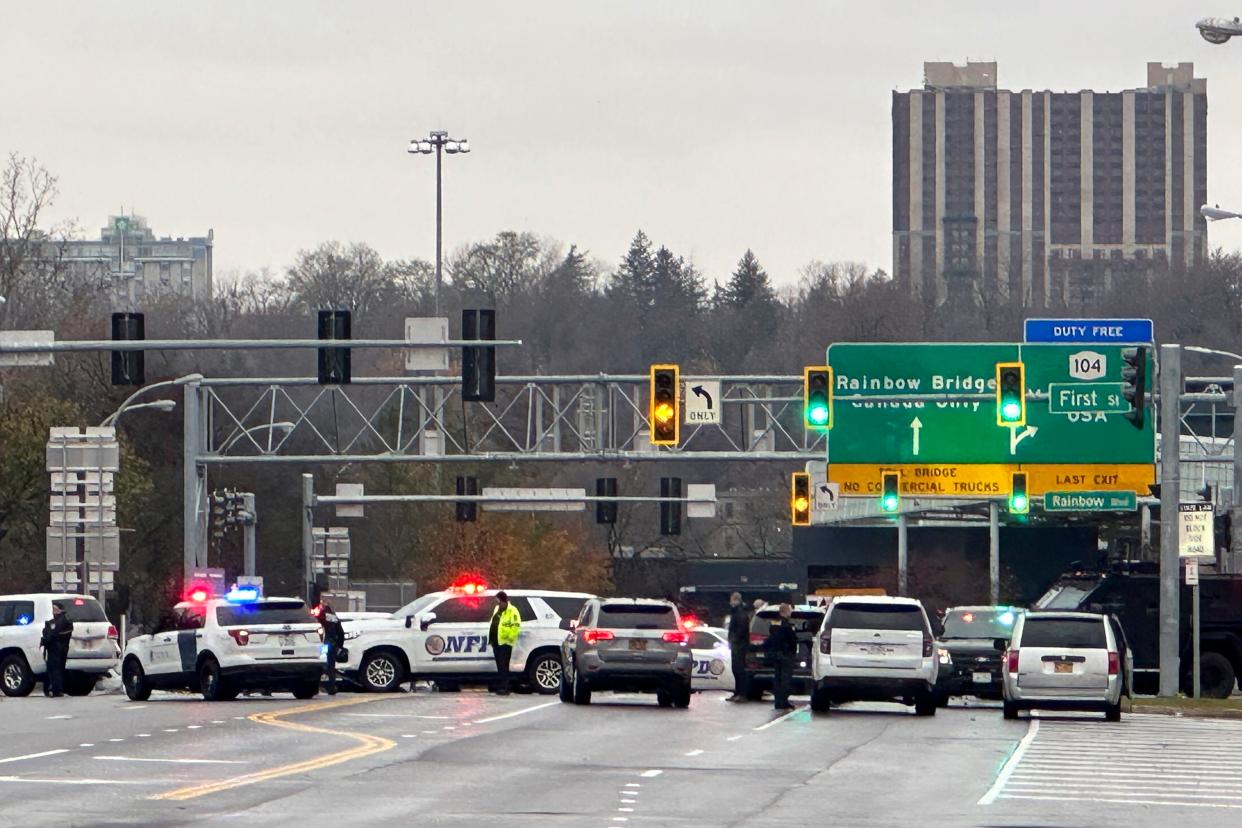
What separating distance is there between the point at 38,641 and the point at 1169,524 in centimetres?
1892

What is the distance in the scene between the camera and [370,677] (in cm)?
4016

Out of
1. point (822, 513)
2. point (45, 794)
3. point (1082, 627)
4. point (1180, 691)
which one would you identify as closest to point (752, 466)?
point (822, 513)

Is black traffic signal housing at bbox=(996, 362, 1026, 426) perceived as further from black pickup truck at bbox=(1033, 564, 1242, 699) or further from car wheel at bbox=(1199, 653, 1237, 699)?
car wheel at bbox=(1199, 653, 1237, 699)

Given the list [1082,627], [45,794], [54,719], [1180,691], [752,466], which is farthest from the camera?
[752,466]

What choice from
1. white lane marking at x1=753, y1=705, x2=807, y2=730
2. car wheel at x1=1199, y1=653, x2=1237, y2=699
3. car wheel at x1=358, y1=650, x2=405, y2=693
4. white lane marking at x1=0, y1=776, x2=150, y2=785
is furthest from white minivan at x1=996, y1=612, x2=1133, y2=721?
white lane marking at x1=0, y1=776, x2=150, y2=785

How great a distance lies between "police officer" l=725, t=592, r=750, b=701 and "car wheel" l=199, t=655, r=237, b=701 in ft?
25.4

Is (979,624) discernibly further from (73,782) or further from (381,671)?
(73,782)

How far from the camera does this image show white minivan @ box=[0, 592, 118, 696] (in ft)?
133

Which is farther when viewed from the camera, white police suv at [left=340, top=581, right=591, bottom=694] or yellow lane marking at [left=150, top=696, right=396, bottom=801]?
white police suv at [left=340, top=581, right=591, bottom=694]

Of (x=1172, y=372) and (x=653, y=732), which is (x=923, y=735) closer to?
(x=653, y=732)

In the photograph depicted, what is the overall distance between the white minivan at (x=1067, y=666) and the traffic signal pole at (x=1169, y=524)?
6.53 m

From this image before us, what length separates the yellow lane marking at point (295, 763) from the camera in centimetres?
2034

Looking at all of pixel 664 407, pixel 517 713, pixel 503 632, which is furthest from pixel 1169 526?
pixel 517 713

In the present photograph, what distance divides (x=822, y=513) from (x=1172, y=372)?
60.2 m
